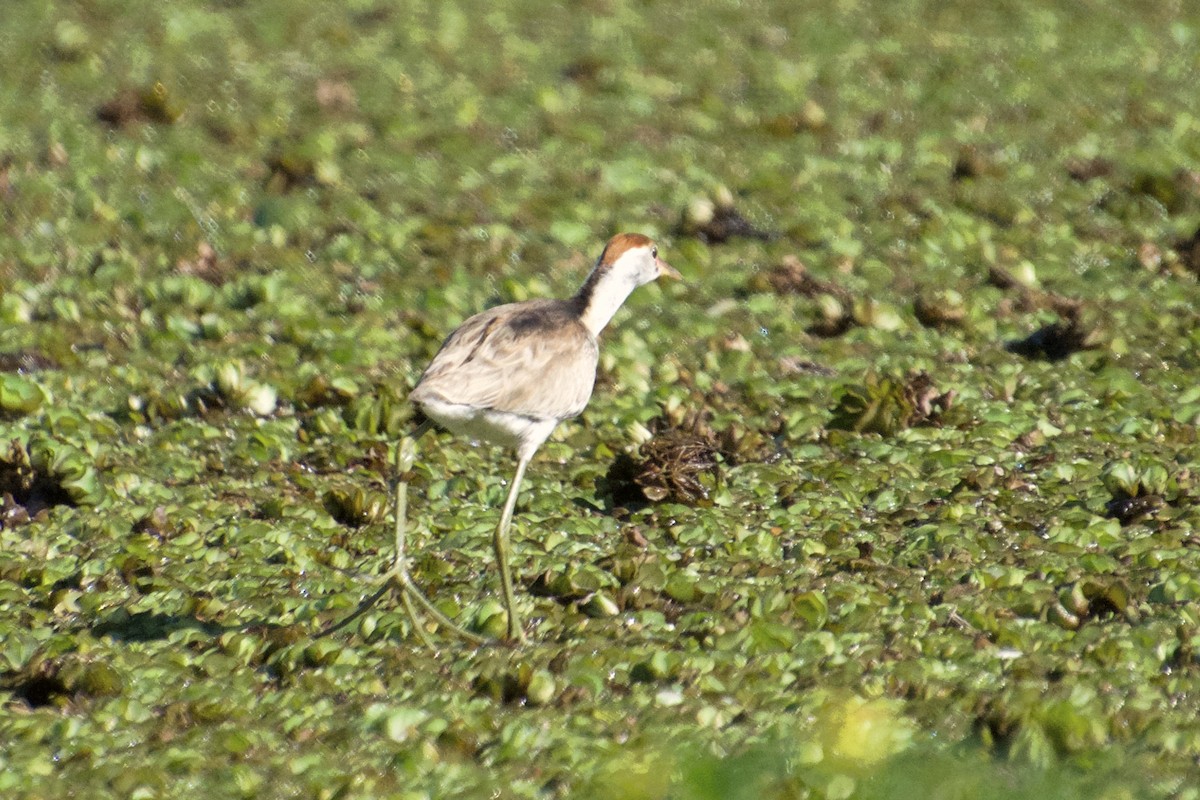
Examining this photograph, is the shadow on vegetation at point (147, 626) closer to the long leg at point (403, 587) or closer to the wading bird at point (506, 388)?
the long leg at point (403, 587)

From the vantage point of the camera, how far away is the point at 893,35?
12078 mm

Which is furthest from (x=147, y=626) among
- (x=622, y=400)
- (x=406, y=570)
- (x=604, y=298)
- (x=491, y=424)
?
(x=622, y=400)

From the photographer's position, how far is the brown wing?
6.04m

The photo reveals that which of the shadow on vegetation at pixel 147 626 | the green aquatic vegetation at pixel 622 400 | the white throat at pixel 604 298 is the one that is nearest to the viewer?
the green aquatic vegetation at pixel 622 400

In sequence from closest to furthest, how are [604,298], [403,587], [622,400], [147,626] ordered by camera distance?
1. [403,587]
2. [147,626]
3. [604,298]
4. [622,400]

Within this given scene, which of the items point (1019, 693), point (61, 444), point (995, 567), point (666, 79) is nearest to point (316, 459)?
point (61, 444)

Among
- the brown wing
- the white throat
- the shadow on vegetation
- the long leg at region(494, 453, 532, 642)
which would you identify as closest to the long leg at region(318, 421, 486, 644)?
the long leg at region(494, 453, 532, 642)

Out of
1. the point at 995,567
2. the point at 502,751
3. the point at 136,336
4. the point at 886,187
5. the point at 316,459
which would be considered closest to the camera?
the point at 502,751

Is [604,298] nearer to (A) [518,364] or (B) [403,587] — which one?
(A) [518,364]

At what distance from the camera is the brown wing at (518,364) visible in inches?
238

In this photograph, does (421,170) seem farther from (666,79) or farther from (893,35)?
(893,35)

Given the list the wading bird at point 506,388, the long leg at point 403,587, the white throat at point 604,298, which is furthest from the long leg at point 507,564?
the white throat at point 604,298

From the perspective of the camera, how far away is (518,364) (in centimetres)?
621

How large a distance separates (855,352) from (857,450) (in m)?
1.02
